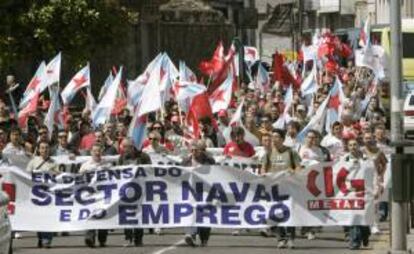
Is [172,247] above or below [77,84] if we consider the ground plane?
below

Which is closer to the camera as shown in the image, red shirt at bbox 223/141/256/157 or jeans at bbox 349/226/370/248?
jeans at bbox 349/226/370/248

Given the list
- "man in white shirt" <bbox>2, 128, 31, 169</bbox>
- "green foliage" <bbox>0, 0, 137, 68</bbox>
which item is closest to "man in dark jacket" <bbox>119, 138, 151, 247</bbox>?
"man in white shirt" <bbox>2, 128, 31, 169</bbox>

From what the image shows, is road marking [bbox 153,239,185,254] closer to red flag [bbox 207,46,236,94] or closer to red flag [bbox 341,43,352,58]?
red flag [bbox 207,46,236,94]

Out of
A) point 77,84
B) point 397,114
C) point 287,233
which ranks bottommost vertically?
point 287,233

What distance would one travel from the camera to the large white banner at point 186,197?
1912 centimetres

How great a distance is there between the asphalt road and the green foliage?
24.5 meters

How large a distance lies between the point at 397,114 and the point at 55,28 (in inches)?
1176

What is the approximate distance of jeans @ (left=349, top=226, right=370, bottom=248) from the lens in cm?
1859

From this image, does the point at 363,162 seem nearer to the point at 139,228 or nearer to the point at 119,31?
the point at 139,228

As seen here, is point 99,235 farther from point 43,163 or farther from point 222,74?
point 222,74

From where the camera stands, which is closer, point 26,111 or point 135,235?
point 135,235

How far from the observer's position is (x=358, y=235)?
→ 18672mm

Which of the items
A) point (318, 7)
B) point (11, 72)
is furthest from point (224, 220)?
point (318, 7)

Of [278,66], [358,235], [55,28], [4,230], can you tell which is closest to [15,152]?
[358,235]
